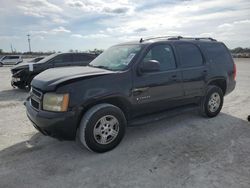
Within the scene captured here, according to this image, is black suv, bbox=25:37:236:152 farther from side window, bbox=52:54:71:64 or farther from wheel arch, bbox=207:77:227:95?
side window, bbox=52:54:71:64

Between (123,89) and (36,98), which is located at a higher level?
(123,89)

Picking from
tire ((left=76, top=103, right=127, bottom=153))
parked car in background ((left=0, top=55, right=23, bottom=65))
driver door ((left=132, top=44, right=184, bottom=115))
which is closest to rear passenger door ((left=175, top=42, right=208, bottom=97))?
driver door ((left=132, top=44, right=184, bottom=115))

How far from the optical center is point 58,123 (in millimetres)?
3318

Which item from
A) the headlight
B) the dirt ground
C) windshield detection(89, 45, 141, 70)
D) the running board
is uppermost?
windshield detection(89, 45, 141, 70)

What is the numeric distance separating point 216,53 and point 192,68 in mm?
1061

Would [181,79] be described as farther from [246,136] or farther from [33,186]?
[33,186]

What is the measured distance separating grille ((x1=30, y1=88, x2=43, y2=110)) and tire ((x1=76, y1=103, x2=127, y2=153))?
2.42 ft

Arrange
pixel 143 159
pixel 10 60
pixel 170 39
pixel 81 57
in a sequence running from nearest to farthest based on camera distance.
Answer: pixel 143 159 < pixel 170 39 < pixel 81 57 < pixel 10 60

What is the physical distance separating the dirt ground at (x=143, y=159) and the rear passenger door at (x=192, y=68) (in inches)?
30.6

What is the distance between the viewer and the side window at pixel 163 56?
4.34 metres

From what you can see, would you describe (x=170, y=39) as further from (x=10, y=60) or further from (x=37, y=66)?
(x=10, y=60)

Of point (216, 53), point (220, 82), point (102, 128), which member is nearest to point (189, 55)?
point (216, 53)

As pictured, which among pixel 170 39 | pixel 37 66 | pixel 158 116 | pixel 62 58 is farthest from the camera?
pixel 62 58

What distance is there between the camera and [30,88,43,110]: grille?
140 inches
